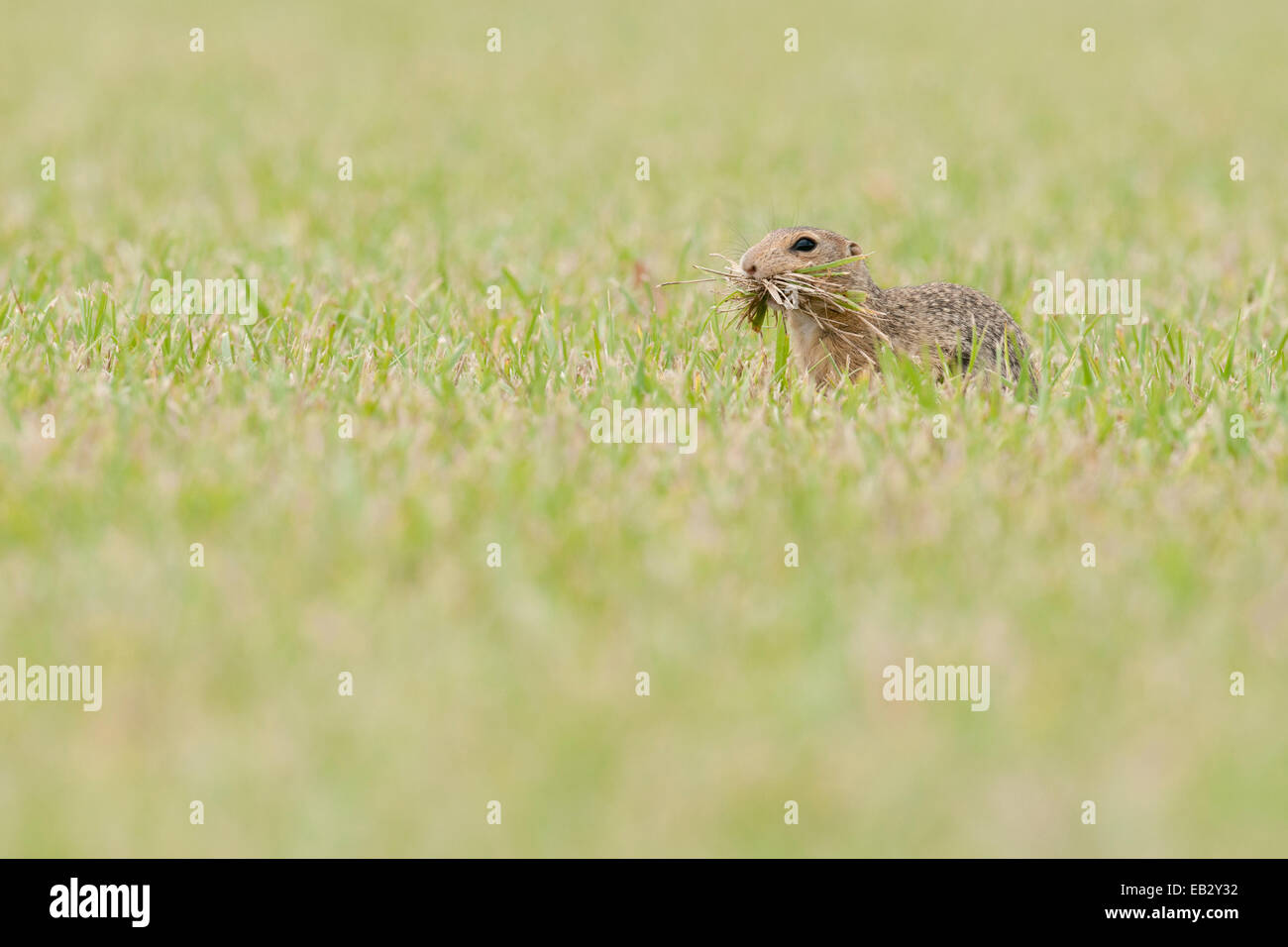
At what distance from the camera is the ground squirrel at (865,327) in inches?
205

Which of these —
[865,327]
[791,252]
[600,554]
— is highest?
[791,252]

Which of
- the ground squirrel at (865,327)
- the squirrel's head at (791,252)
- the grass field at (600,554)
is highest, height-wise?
the squirrel's head at (791,252)

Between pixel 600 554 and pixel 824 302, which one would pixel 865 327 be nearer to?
pixel 824 302

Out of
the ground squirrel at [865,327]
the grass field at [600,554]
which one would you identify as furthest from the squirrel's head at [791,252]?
the grass field at [600,554]

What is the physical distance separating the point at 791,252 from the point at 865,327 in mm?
333

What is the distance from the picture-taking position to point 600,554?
3604 millimetres

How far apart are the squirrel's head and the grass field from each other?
0.33 metres

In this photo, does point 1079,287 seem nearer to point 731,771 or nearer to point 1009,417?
point 1009,417

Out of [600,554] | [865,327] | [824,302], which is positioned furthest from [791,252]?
[600,554]

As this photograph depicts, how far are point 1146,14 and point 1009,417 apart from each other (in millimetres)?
18250

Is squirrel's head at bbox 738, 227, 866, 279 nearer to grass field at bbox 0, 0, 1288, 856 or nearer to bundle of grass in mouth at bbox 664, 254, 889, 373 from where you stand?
bundle of grass in mouth at bbox 664, 254, 889, 373

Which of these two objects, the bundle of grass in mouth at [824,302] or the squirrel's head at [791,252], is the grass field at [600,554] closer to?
the bundle of grass in mouth at [824,302]

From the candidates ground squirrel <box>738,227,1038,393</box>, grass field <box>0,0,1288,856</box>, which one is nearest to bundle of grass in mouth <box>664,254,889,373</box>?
ground squirrel <box>738,227,1038,393</box>

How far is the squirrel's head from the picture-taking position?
517 centimetres
